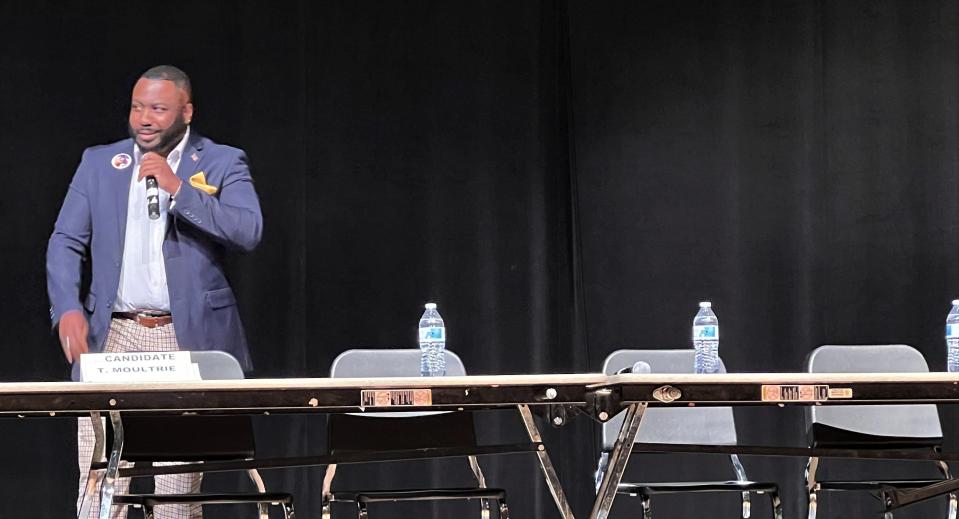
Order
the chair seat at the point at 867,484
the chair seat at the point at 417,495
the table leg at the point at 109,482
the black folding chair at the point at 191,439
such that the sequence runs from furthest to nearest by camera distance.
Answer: the chair seat at the point at 867,484 → the black folding chair at the point at 191,439 → the chair seat at the point at 417,495 → the table leg at the point at 109,482

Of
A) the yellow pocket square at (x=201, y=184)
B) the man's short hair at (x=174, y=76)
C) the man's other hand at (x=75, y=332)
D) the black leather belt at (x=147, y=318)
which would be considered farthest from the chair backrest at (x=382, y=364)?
the man's short hair at (x=174, y=76)

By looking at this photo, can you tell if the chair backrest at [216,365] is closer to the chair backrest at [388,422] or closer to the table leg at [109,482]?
the chair backrest at [388,422]

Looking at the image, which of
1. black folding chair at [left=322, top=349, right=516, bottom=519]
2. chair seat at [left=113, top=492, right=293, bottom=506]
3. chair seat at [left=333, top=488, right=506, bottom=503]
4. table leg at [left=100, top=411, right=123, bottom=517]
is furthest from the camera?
black folding chair at [left=322, top=349, right=516, bottom=519]

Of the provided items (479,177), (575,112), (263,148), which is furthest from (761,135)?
(263,148)

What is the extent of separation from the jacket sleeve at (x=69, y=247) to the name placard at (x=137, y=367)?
203cm

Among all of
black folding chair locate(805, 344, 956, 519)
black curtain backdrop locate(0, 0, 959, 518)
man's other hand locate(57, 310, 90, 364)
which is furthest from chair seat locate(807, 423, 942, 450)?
man's other hand locate(57, 310, 90, 364)

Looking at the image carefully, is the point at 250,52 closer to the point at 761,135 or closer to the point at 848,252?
the point at 761,135

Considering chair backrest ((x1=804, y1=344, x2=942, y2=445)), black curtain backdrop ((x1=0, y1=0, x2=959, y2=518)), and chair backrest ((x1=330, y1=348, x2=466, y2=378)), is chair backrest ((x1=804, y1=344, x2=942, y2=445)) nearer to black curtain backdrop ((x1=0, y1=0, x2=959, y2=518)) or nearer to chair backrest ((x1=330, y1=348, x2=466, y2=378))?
black curtain backdrop ((x1=0, y1=0, x2=959, y2=518))

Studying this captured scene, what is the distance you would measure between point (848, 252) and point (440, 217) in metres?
1.73

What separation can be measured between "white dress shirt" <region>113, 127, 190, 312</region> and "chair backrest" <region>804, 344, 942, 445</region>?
2443mm

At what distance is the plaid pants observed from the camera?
13.3 feet

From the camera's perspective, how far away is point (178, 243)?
4.75m

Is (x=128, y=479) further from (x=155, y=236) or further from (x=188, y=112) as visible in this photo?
(x=188, y=112)

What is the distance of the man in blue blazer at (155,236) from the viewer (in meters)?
4.70
